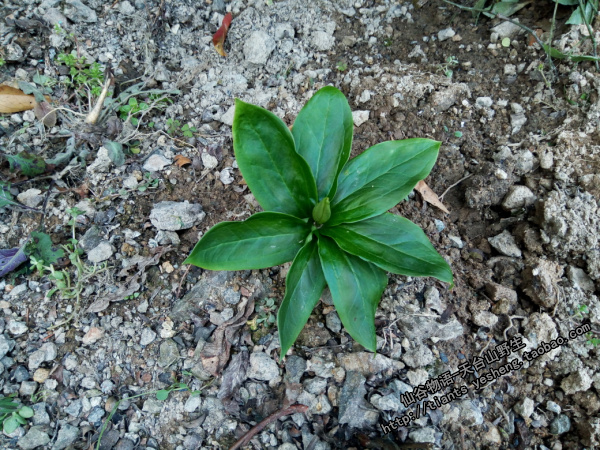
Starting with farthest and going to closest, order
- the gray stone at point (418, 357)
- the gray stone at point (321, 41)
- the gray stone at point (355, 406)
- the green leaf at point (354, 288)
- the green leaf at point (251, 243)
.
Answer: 1. the gray stone at point (321, 41)
2. the gray stone at point (418, 357)
3. the gray stone at point (355, 406)
4. the green leaf at point (354, 288)
5. the green leaf at point (251, 243)

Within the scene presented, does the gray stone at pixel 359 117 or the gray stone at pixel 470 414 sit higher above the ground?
the gray stone at pixel 359 117

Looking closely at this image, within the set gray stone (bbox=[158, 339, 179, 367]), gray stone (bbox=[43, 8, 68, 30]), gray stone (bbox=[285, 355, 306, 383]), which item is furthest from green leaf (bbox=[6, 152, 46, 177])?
gray stone (bbox=[285, 355, 306, 383])

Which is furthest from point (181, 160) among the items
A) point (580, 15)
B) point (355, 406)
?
point (580, 15)

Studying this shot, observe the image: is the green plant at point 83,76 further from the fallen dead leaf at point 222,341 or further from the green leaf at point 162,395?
the green leaf at point 162,395

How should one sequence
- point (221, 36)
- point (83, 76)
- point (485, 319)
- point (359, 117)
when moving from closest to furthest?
point (485, 319)
point (359, 117)
point (83, 76)
point (221, 36)

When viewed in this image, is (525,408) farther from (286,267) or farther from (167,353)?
(167,353)

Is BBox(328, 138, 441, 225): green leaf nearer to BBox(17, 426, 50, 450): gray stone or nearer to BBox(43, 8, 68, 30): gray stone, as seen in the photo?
BBox(17, 426, 50, 450): gray stone

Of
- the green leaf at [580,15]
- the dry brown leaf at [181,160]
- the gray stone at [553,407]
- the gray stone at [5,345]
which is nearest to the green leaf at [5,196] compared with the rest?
the gray stone at [5,345]
